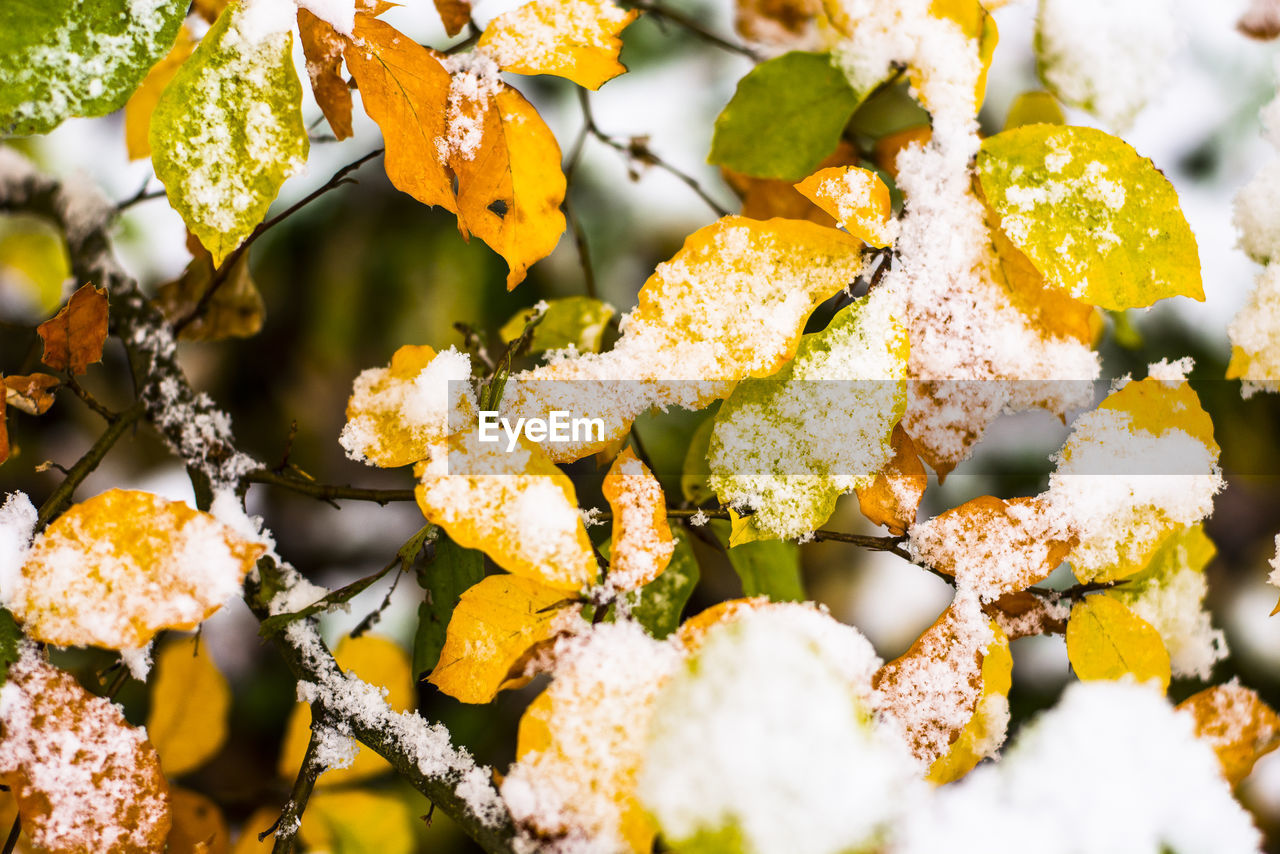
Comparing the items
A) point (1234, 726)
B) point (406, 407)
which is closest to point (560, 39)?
point (406, 407)

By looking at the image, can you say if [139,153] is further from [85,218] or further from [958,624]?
[958,624]

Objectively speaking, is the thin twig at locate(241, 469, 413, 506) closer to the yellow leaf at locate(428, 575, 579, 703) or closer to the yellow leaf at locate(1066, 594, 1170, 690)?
the yellow leaf at locate(428, 575, 579, 703)

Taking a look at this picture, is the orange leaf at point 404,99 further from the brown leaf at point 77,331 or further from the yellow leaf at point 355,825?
the yellow leaf at point 355,825

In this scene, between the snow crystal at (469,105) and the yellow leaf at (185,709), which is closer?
the snow crystal at (469,105)

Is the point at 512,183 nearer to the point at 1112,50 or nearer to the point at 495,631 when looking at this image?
the point at 495,631

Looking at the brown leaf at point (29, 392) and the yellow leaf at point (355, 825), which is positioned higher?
the brown leaf at point (29, 392)

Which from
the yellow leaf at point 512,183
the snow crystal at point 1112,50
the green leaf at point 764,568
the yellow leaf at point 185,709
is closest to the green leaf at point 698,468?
the green leaf at point 764,568

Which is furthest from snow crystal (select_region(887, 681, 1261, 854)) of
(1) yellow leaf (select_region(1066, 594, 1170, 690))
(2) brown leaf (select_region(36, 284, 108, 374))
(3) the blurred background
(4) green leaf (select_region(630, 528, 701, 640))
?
(3) the blurred background
